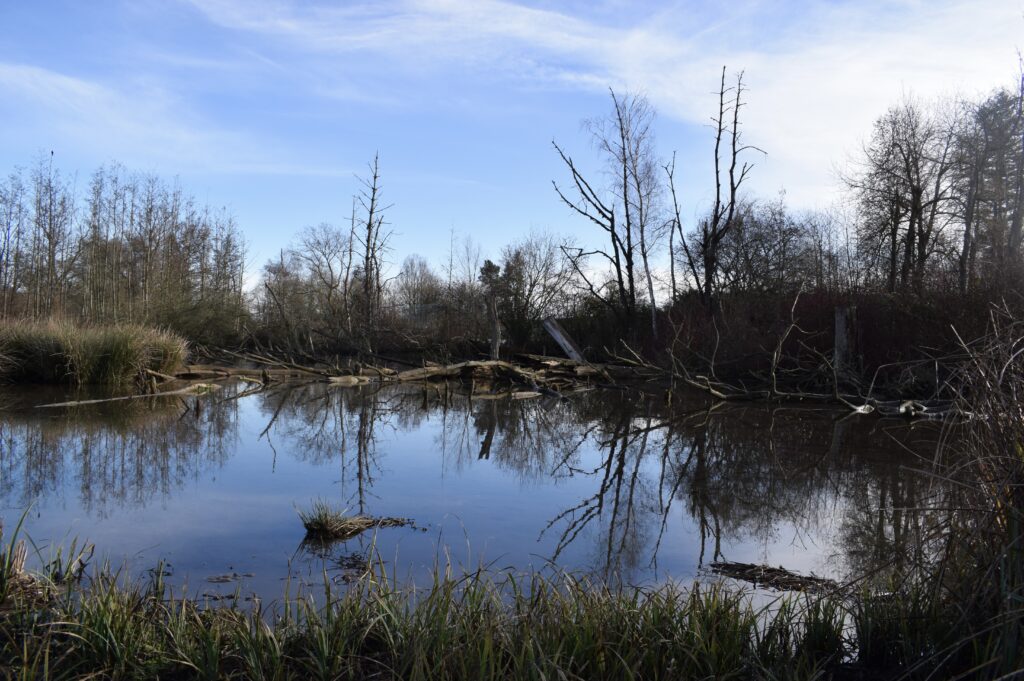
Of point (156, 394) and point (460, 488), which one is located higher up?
point (156, 394)

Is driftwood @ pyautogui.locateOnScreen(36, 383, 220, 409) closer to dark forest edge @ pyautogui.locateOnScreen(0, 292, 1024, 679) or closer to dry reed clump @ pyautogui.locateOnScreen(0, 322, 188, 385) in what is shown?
dry reed clump @ pyautogui.locateOnScreen(0, 322, 188, 385)

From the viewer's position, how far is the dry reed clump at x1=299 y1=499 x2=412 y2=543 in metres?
6.02

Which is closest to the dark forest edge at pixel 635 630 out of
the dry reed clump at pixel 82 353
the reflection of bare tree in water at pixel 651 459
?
the reflection of bare tree in water at pixel 651 459

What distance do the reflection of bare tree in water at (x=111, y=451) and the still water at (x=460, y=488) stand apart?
0.04 metres

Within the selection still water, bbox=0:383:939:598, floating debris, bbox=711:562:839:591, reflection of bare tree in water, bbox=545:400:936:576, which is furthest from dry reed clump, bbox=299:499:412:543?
floating debris, bbox=711:562:839:591

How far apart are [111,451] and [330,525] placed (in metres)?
5.22

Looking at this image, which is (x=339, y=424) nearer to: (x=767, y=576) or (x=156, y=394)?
(x=156, y=394)

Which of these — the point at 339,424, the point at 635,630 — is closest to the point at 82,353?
the point at 339,424

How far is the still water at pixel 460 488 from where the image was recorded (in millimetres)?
5598

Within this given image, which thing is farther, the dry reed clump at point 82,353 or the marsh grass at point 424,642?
the dry reed clump at point 82,353

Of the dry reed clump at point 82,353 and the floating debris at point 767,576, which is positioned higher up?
the dry reed clump at point 82,353

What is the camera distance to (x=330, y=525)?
6043mm

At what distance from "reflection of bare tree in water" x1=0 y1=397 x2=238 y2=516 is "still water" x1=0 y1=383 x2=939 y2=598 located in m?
0.04

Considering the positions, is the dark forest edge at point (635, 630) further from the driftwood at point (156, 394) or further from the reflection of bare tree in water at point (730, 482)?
the driftwood at point (156, 394)
